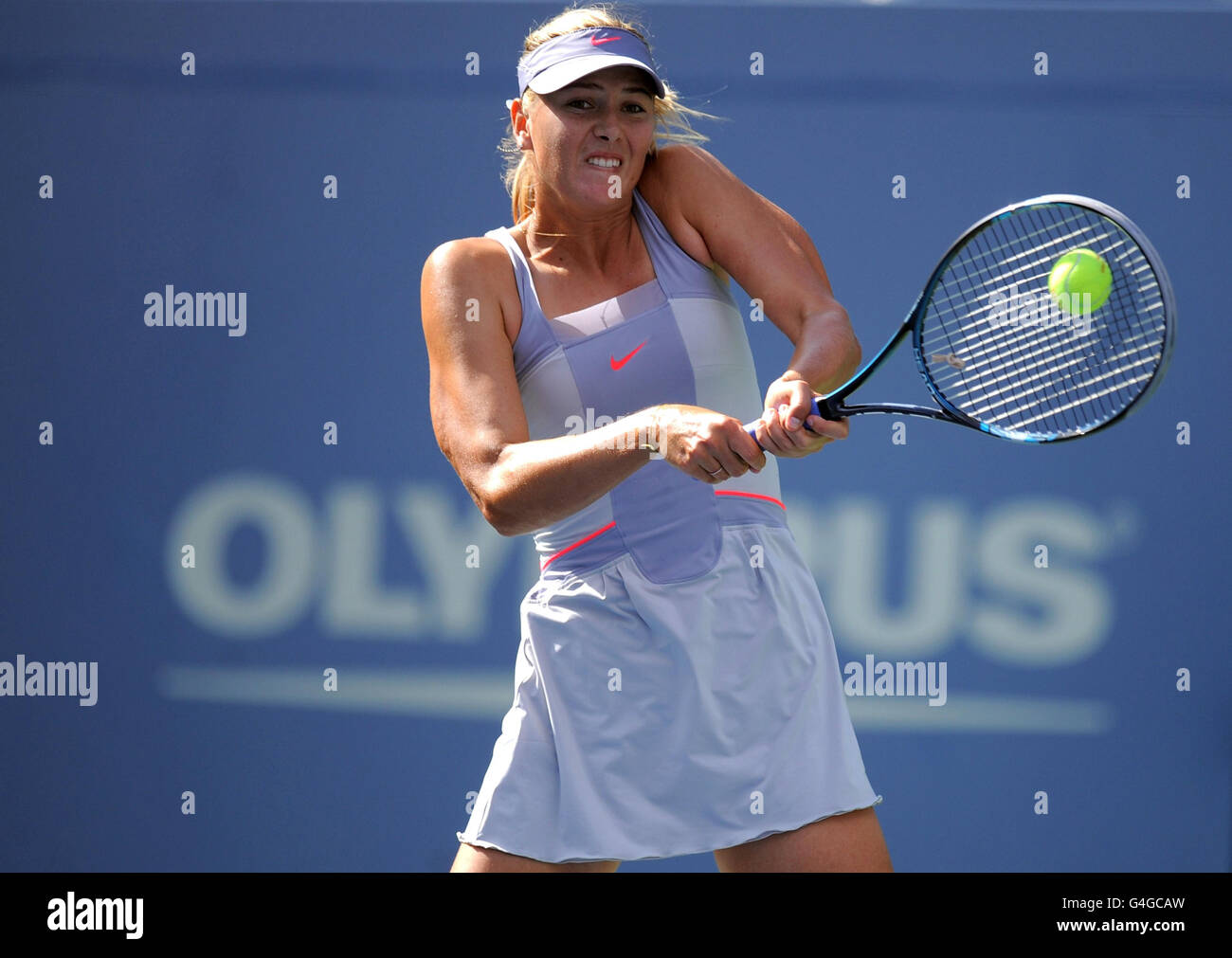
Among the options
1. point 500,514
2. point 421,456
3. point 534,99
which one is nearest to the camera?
point 500,514

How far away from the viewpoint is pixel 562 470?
5.40ft

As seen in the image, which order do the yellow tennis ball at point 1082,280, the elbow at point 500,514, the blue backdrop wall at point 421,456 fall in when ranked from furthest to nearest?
the blue backdrop wall at point 421,456, the yellow tennis ball at point 1082,280, the elbow at point 500,514

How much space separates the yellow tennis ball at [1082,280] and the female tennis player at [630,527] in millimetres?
312

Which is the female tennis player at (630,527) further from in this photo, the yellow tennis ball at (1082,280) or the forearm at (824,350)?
the yellow tennis ball at (1082,280)

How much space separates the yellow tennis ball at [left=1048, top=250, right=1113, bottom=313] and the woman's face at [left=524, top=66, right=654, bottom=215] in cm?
60

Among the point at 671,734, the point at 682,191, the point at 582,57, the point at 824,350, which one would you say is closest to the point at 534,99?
the point at 582,57

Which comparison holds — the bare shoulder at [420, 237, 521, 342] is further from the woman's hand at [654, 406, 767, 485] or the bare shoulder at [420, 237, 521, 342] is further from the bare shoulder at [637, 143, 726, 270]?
the woman's hand at [654, 406, 767, 485]

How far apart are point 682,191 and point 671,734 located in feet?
2.38

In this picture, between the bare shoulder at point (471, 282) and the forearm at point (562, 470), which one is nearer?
A: the forearm at point (562, 470)

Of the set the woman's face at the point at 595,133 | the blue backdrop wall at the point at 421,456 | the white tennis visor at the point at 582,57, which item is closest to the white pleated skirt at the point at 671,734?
the woman's face at the point at 595,133

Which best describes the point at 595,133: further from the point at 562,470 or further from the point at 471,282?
the point at 562,470

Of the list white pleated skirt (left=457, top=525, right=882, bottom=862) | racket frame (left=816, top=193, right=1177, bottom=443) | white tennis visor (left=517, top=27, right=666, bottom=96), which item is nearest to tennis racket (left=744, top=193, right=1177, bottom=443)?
racket frame (left=816, top=193, right=1177, bottom=443)

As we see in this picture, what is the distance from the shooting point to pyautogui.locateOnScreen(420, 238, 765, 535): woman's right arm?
1.58 meters

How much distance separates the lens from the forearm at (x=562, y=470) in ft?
5.31
